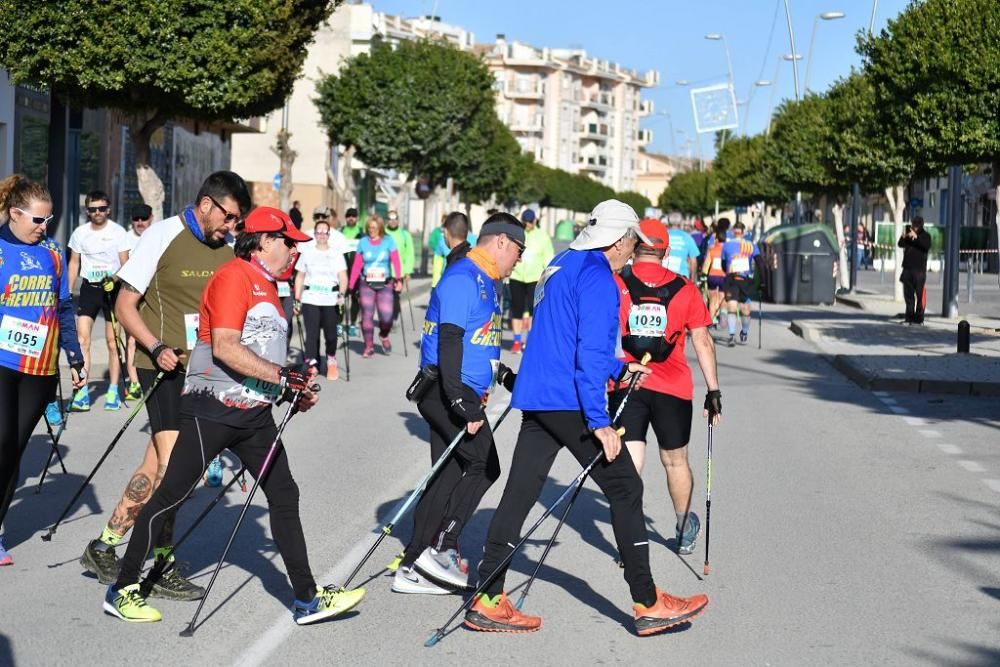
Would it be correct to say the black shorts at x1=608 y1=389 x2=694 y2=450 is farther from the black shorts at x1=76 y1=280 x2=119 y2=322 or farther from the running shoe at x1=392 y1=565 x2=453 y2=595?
the black shorts at x1=76 y1=280 x2=119 y2=322

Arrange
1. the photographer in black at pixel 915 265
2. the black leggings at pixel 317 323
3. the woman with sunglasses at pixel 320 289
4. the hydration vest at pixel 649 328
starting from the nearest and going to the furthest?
the hydration vest at pixel 649 328 < the black leggings at pixel 317 323 < the woman with sunglasses at pixel 320 289 < the photographer in black at pixel 915 265

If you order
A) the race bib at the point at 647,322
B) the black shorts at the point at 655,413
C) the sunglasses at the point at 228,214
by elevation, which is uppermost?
the sunglasses at the point at 228,214

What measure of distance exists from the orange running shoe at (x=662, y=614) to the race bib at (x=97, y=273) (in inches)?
345

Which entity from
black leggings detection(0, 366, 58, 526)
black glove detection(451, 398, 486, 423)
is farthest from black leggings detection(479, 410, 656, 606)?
black leggings detection(0, 366, 58, 526)

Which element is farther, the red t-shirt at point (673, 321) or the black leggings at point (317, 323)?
the black leggings at point (317, 323)

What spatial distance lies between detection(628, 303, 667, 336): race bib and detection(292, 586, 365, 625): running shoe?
2232 mm

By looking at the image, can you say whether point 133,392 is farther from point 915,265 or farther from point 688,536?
point 915,265

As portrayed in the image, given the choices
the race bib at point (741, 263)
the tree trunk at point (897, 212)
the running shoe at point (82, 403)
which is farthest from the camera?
the tree trunk at point (897, 212)

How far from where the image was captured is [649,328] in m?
8.13

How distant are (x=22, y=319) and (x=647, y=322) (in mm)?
3014

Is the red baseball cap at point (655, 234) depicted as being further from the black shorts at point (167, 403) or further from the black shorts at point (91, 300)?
the black shorts at point (91, 300)

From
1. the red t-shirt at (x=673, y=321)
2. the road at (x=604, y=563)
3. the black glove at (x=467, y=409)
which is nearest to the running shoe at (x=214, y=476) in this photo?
the road at (x=604, y=563)

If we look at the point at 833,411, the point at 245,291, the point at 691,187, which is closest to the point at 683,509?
the point at 245,291

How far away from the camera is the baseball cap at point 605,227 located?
21.5 ft
